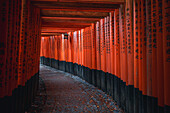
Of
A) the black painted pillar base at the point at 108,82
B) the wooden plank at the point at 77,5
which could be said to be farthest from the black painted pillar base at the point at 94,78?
the wooden plank at the point at 77,5

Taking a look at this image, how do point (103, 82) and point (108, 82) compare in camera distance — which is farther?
point (103, 82)

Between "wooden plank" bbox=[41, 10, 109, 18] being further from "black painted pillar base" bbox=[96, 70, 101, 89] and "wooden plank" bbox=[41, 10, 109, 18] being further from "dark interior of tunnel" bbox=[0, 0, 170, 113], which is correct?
"black painted pillar base" bbox=[96, 70, 101, 89]

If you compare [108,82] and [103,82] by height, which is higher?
[108,82]

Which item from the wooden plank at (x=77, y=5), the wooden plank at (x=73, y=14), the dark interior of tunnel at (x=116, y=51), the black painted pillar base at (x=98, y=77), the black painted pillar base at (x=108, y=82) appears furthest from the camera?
the black painted pillar base at (x=98, y=77)

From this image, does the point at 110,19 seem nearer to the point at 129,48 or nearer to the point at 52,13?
the point at 129,48

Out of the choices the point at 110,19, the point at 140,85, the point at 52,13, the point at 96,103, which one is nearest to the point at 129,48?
the point at 140,85

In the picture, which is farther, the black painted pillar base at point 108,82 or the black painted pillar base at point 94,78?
the black painted pillar base at point 94,78

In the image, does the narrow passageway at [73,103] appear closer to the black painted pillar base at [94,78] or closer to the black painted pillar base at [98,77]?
the black painted pillar base at [98,77]

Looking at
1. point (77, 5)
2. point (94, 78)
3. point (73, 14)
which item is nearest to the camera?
point (77, 5)

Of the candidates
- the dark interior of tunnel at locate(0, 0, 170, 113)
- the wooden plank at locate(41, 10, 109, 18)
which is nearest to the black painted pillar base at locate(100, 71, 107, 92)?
the dark interior of tunnel at locate(0, 0, 170, 113)

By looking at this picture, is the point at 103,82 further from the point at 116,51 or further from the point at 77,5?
the point at 77,5

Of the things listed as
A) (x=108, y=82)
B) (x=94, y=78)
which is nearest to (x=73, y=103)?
(x=108, y=82)

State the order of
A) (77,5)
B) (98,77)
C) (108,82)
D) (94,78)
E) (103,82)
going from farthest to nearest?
1. (94,78)
2. (98,77)
3. (103,82)
4. (108,82)
5. (77,5)

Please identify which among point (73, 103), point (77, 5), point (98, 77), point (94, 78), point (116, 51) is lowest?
point (73, 103)
